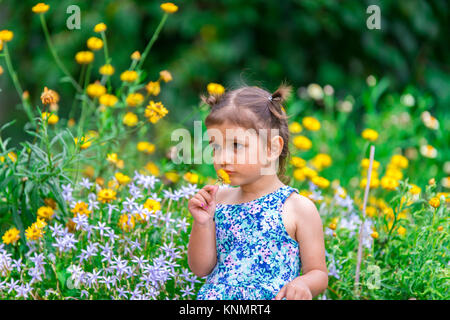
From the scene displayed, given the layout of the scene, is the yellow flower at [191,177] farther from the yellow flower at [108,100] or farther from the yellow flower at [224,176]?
the yellow flower at [224,176]

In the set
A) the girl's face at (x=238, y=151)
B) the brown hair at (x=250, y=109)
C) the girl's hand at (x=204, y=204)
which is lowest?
the girl's hand at (x=204, y=204)

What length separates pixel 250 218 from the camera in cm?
180

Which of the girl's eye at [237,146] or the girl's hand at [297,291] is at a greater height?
the girl's eye at [237,146]

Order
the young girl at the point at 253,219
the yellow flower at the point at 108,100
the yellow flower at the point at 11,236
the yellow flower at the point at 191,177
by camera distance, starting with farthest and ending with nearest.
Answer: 1. the yellow flower at the point at 108,100
2. the yellow flower at the point at 191,177
3. the yellow flower at the point at 11,236
4. the young girl at the point at 253,219

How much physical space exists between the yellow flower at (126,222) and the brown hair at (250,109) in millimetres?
545

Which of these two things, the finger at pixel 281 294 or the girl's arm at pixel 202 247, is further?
the girl's arm at pixel 202 247

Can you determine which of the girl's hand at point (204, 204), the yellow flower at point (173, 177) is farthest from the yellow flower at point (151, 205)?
the yellow flower at point (173, 177)

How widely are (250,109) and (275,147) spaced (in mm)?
151

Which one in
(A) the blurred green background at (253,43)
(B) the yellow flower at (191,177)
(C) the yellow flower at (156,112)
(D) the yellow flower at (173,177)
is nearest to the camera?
(C) the yellow flower at (156,112)

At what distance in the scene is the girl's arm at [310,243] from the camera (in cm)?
170

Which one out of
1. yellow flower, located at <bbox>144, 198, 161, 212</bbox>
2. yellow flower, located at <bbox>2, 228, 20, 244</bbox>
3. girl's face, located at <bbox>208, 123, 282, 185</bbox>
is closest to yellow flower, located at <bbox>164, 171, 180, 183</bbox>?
yellow flower, located at <bbox>144, 198, 161, 212</bbox>

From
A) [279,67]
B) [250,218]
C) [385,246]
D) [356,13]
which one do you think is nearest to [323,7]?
[356,13]

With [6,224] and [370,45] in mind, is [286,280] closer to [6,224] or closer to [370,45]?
[6,224]

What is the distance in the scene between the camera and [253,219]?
179 cm
